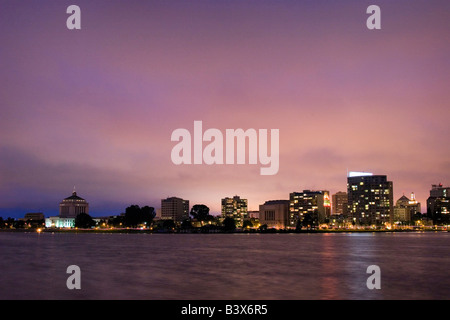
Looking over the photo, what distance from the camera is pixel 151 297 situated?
3712 centimetres

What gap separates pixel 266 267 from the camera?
60.6 meters

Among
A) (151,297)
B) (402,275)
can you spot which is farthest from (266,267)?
(151,297)

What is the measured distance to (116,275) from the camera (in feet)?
170

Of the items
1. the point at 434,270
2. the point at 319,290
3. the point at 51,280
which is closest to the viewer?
the point at 319,290

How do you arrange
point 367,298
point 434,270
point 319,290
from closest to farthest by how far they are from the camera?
point 367,298
point 319,290
point 434,270

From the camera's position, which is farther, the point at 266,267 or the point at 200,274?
the point at 266,267
